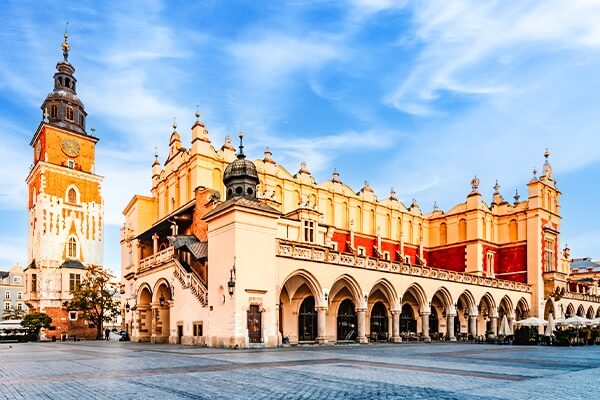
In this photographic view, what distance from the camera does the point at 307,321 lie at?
35.5 metres

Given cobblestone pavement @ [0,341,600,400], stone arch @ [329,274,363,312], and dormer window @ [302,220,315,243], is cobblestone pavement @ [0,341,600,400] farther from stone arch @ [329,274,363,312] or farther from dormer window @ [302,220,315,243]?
dormer window @ [302,220,315,243]

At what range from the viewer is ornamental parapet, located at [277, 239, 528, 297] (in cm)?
3016

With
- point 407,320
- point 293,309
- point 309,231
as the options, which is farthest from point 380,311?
point 293,309

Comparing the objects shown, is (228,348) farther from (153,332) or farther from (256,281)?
(153,332)

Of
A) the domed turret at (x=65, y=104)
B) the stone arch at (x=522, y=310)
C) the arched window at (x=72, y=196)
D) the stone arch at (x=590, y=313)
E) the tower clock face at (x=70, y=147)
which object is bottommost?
the stone arch at (x=590, y=313)

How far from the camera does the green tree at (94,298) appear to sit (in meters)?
52.7

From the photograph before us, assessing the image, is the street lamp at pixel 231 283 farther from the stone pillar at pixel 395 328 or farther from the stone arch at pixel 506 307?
the stone arch at pixel 506 307

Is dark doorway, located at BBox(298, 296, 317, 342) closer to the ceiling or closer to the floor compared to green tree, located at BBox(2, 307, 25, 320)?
closer to the ceiling

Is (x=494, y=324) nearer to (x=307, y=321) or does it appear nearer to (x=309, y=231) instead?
(x=307, y=321)

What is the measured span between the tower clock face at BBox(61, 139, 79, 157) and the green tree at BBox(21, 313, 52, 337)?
1947 cm

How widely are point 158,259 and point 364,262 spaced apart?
1448cm

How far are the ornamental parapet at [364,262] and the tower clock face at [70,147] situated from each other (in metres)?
41.3

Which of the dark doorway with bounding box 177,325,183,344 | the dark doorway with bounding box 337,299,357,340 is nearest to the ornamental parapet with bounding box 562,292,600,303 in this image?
the dark doorway with bounding box 337,299,357,340

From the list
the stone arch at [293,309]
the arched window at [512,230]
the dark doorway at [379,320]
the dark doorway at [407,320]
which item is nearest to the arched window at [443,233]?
the arched window at [512,230]
